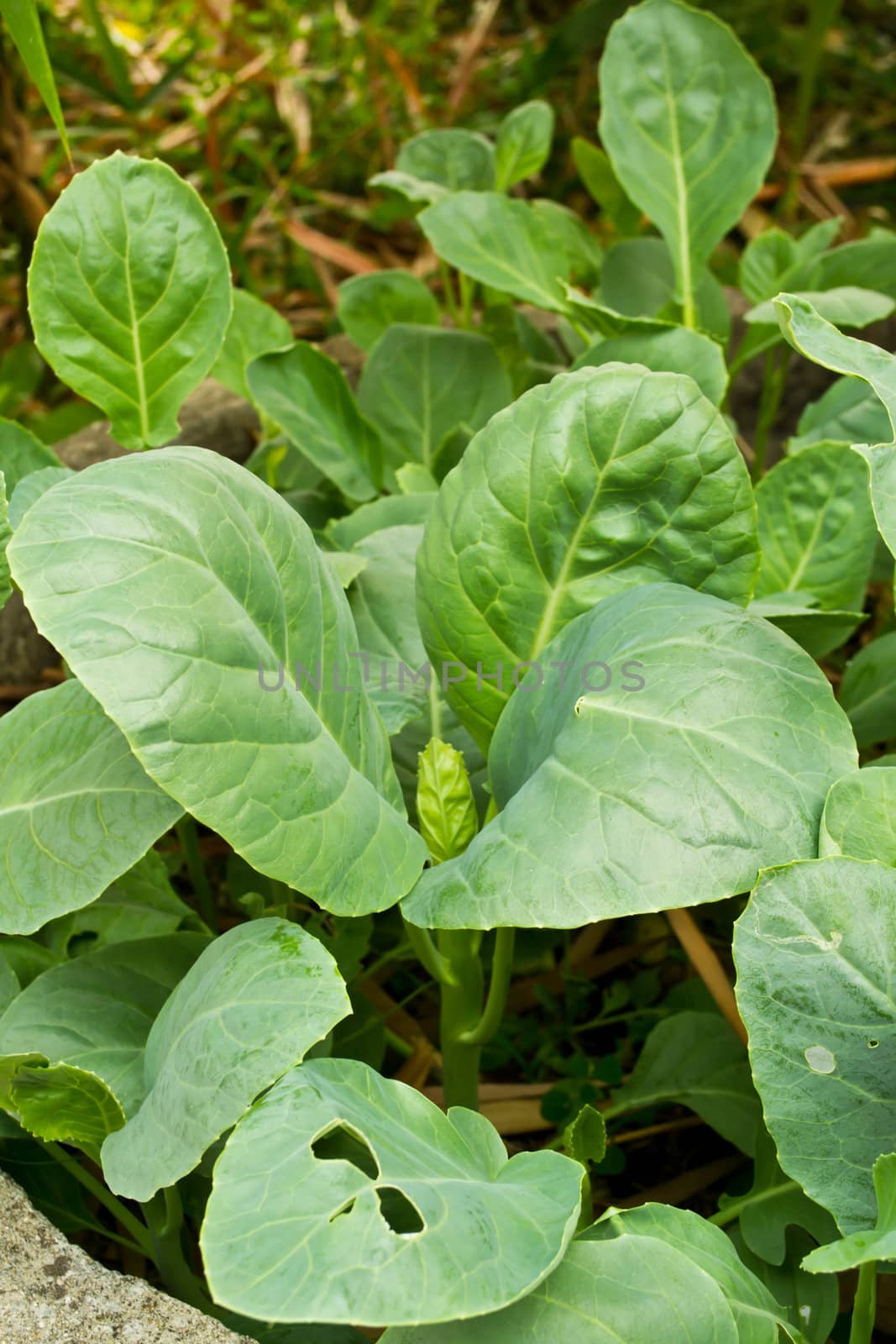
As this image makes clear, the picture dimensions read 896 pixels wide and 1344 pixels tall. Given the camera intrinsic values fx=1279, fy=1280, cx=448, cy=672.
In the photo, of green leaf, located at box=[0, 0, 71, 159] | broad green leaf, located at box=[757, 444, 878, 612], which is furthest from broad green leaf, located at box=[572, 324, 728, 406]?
green leaf, located at box=[0, 0, 71, 159]

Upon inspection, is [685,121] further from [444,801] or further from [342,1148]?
[342,1148]

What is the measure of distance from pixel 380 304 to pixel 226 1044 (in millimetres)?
1042

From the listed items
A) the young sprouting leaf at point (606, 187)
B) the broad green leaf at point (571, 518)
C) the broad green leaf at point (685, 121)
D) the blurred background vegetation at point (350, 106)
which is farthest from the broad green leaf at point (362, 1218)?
the blurred background vegetation at point (350, 106)

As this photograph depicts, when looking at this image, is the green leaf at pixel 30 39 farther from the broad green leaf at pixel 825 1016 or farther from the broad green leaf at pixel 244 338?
the broad green leaf at pixel 825 1016

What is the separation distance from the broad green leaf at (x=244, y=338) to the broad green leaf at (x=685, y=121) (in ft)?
1.35

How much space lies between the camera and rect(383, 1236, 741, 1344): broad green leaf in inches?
23.9

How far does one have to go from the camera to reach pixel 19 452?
111 centimetres

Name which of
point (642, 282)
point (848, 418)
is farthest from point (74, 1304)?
point (642, 282)

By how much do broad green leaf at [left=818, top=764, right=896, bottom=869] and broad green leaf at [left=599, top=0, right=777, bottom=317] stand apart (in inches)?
29.7

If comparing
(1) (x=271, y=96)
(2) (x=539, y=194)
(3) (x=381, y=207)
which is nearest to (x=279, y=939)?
(3) (x=381, y=207)

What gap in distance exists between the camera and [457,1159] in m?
0.69

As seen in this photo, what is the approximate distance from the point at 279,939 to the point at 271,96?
2220mm

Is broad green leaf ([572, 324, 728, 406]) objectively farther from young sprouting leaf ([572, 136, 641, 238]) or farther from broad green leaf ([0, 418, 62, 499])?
young sprouting leaf ([572, 136, 641, 238])

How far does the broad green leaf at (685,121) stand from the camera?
1.33m
